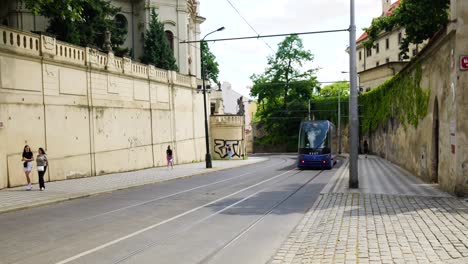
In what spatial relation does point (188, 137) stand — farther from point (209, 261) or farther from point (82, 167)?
point (209, 261)

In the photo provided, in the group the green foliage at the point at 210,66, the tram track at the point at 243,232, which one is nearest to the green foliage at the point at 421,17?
the tram track at the point at 243,232

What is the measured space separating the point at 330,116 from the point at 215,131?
22.1m

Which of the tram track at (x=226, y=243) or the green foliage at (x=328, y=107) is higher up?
the green foliage at (x=328, y=107)

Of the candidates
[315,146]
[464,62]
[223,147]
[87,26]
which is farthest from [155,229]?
[223,147]

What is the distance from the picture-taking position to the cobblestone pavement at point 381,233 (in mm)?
6805

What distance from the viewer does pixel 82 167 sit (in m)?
24.4

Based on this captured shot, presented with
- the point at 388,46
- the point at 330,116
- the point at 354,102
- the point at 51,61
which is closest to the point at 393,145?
the point at 354,102

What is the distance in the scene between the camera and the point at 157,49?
42.5 m

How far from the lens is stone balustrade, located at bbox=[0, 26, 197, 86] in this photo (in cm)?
1983

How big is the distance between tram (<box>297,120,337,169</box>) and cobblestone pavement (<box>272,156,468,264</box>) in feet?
56.2

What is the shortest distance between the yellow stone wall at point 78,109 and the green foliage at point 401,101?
16.6m

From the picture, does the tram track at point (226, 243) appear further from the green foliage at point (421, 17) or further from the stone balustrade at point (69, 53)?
the stone balustrade at point (69, 53)

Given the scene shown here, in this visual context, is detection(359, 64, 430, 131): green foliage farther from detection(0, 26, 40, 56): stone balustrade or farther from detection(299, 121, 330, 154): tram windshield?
detection(0, 26, 40, 56): stone balustrade

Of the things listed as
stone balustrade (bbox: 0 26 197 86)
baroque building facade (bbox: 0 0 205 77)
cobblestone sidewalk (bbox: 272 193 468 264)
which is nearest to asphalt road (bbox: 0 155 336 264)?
cobblestone sidewalk (bbox: 272 193 468 264)
